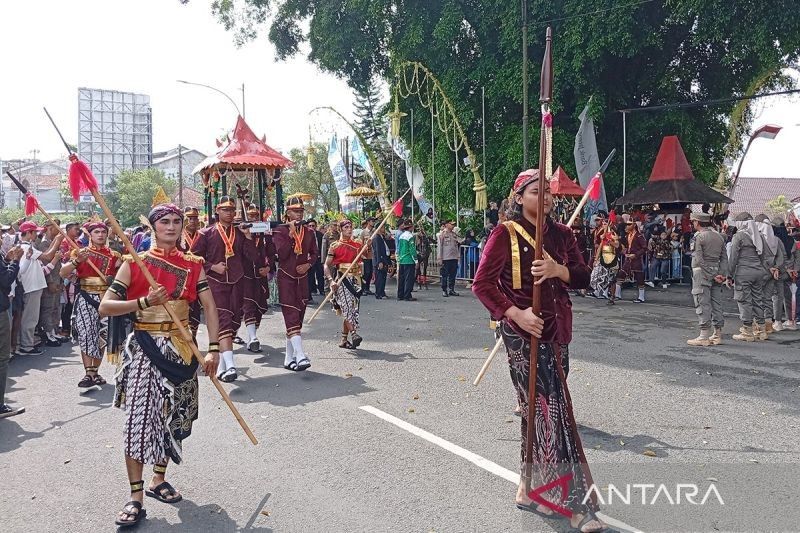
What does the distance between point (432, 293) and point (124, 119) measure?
67.5 meters

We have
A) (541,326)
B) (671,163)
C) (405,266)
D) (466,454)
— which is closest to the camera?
(541,326)

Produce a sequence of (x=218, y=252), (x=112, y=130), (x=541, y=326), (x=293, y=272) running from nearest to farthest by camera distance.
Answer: (x=541, y=326) → (x=218, y=252) → (x=293, y=272) → (x=112, y=130)

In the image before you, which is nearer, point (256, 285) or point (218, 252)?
point (218, 252)

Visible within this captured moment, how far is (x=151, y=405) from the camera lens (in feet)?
14.8

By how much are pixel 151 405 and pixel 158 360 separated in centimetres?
30

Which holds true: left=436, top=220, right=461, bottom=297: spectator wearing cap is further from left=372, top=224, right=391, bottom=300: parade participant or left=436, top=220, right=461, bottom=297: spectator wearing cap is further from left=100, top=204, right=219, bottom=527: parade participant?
left=100, top=204, right=219, bottom=527: parade participant

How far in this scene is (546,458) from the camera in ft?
13.6

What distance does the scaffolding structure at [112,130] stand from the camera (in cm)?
7275

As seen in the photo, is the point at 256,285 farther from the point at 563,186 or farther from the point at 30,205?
the point at 563,186

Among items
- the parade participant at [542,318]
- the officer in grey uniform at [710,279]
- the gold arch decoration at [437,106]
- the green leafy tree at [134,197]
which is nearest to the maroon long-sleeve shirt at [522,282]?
the parade participant at [542,318]

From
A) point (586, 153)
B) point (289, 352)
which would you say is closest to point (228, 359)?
point (289, 352)

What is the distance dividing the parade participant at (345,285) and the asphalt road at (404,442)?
0.32 metres

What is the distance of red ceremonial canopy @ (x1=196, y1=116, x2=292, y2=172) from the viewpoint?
476 inches

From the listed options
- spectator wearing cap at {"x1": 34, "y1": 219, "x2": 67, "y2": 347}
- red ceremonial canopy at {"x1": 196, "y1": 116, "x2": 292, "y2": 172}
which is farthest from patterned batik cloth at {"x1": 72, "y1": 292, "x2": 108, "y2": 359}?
red ceremonial canopy at {"x1": 196, "y1": 116, "x2": 292, "y2": 172}
